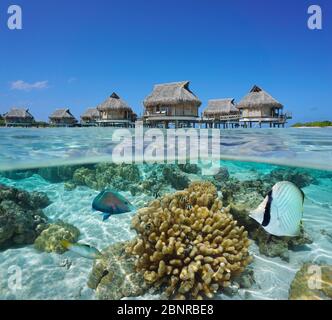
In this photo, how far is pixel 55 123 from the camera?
203ft

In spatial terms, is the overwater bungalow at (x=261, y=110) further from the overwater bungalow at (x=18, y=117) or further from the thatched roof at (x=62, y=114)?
the overwater bungalow at (x=18, y=117)

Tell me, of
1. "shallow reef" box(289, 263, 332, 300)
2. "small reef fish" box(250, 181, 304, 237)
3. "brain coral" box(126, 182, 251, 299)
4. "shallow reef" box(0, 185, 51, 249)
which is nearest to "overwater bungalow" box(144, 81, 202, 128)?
"shallow reef" box(0, 185, 51, 249)

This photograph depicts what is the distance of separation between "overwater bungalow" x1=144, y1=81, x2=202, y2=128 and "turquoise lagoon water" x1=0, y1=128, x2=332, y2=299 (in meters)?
15.2

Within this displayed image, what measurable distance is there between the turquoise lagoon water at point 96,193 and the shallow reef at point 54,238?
157 millimetres

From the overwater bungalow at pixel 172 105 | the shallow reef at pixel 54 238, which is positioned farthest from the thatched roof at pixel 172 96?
the shallow reef at pixel 54 238

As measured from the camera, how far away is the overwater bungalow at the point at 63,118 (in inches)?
2333

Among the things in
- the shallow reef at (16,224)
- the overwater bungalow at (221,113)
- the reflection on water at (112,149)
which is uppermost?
the overwater bungalow at (221,113)

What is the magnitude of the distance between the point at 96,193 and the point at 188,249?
611cm

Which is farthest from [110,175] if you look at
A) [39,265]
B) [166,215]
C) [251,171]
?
[251,171]

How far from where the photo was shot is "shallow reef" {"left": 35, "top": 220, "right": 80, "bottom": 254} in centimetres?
625

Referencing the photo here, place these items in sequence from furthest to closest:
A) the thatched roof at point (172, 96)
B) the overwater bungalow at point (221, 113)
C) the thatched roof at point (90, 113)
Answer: the thatched roof at point (90, 113)
the overwater bungalow at point (221, 113)
the thatched roof at point (172, 96)

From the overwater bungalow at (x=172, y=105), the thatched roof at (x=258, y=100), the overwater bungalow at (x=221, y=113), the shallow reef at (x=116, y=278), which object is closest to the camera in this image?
the shallow reef at (x=116, y=278)
